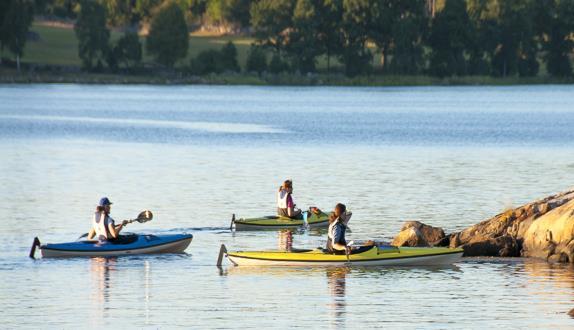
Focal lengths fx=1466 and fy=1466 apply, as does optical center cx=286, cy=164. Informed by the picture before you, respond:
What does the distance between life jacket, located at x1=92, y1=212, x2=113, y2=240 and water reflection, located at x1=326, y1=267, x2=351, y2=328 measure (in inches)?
231

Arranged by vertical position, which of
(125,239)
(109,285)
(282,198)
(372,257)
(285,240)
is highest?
(282,198)

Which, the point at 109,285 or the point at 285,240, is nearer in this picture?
the point at 109,285

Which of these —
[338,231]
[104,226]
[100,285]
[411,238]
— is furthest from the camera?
[411,238]

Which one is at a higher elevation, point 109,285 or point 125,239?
point 125,239

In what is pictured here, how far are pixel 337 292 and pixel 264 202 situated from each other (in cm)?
2120

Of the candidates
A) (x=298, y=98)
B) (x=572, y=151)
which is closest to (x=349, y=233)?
(x=572, y=151)

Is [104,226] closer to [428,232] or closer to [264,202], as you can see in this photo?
[428,232]

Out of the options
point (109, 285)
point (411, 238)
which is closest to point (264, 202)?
point (411, 238)

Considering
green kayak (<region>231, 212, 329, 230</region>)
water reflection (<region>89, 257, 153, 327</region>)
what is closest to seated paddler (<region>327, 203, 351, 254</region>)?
water reflection (<region>89, 257, 153, 327</region>)

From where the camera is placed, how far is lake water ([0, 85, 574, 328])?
2992 cm

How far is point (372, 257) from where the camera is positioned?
34844 millimetres

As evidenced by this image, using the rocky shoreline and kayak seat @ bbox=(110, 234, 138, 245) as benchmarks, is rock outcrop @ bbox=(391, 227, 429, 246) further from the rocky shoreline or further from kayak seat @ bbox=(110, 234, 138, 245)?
kayak seat @ bbox=(110, 234, 138, 245)

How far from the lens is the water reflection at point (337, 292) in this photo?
94.5 ft

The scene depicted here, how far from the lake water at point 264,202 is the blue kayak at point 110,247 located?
32 cm
